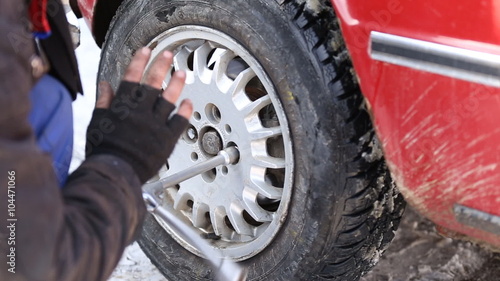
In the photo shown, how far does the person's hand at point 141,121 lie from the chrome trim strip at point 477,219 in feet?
2.65

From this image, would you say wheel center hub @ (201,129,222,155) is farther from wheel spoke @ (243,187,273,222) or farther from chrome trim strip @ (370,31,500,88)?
chrome trim strip @ (370,31,500,88)

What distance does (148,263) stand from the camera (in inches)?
111

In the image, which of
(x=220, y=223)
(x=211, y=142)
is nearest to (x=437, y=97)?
(x=211, y=142)

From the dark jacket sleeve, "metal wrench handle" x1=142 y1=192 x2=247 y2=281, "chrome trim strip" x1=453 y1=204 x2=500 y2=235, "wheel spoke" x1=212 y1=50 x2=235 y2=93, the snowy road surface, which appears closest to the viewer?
the dark jacket sleeve

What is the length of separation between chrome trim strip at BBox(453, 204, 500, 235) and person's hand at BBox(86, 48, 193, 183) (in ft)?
2.65

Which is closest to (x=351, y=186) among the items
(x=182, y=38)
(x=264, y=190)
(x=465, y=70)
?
(x=264, y=190)

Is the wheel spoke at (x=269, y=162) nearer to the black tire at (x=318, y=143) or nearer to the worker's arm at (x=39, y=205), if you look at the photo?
the black tire at (x=318, y=143)

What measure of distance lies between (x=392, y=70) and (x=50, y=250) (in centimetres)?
106

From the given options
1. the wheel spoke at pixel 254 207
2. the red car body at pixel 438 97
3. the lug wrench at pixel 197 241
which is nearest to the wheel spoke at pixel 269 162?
the wheel spoke at pixel 254 207

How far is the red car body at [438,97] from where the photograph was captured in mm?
1633

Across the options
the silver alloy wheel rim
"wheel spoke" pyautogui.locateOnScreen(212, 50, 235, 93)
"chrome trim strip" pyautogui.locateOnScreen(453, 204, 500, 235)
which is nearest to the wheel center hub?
the silver alloy wheel rim

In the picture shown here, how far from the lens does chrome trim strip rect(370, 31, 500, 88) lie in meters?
1.61

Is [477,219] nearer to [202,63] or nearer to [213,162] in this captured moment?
[213,162]

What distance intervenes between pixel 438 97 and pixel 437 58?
101 millimetres
